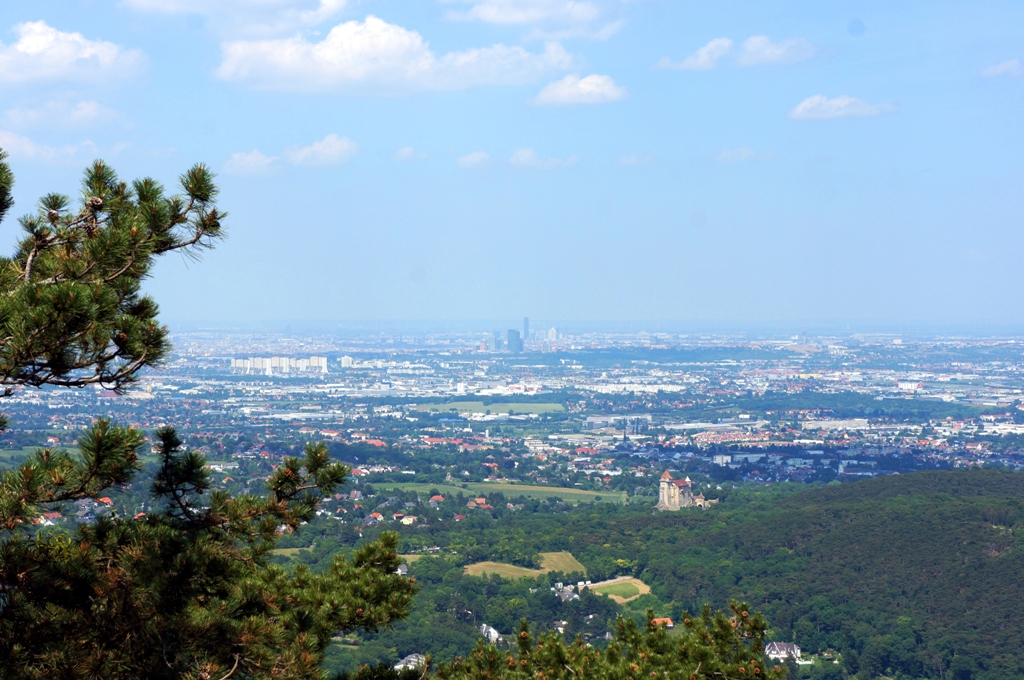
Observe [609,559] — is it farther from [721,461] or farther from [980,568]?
[721,461]

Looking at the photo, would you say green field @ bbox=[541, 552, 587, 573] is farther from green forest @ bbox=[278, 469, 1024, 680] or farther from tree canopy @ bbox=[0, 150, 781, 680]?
tree canopy @ bbox=[0, 150, 781, 680]

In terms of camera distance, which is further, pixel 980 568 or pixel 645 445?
pixel 645 445

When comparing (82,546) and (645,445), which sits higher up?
(82,546)

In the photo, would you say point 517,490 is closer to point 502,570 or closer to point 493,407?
point 502,570

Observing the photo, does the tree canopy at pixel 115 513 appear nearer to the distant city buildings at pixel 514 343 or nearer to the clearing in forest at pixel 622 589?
the clearing in forest at pixel 622 589

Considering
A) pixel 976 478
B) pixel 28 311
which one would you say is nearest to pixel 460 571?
pixel 976 478

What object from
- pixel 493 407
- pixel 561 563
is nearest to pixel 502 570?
pixel 561 563
